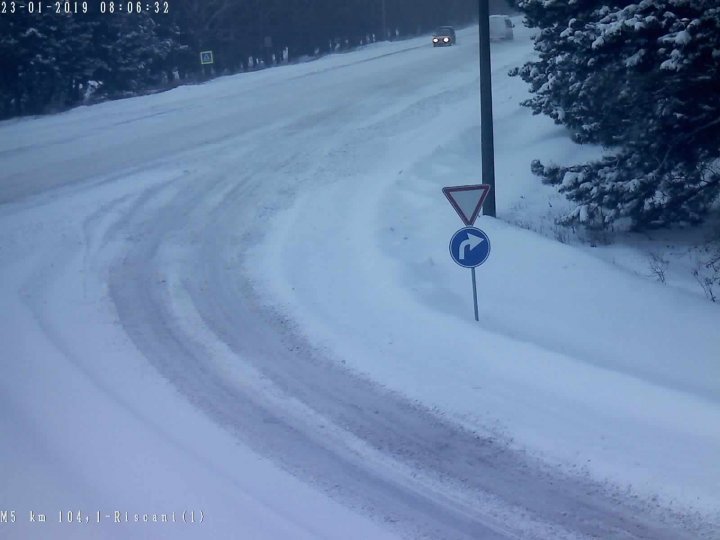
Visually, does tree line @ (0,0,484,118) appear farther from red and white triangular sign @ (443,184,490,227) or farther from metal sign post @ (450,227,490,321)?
metal sign post @ (450,227,490,321)

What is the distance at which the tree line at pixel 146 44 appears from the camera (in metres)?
30.2

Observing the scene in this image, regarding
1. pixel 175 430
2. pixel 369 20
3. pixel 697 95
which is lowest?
pixel 369 20

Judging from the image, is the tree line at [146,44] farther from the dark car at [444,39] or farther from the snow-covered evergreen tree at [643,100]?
the snow-covered evergreen tree at [643,100]

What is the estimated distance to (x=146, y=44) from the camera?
120ft

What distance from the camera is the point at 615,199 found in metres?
14.2

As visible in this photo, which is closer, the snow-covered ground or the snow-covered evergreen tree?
the snow-covered ground

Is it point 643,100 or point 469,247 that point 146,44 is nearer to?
point 643,100

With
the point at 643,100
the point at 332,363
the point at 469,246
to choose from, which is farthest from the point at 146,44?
the point at 332,363

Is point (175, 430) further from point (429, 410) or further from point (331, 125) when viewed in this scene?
point (331, 125)

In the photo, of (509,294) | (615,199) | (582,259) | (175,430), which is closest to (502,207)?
(615,199)

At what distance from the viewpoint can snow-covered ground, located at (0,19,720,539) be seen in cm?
648

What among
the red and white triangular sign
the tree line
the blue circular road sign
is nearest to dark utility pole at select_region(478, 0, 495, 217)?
the red and white triangular sign

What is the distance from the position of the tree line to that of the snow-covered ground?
11819mm

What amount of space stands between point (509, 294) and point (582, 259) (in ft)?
5.15
